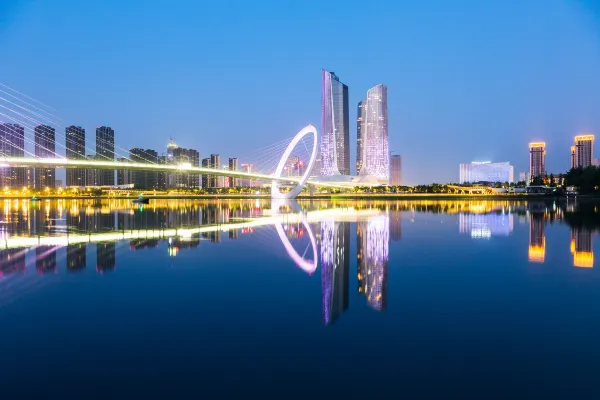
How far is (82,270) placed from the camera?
8.39 metres

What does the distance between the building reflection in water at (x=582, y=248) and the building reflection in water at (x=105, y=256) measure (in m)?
9.32

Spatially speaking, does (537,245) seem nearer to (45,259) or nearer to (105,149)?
(45,259)

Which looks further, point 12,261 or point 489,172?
point 489,172

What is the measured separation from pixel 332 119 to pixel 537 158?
117 m

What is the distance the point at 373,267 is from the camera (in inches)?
336

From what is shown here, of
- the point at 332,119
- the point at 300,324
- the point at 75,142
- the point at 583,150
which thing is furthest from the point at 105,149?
the point at 583,150

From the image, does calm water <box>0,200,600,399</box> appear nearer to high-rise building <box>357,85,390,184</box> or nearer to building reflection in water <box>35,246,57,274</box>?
building reflection in water <box>35,246,57,274</box>

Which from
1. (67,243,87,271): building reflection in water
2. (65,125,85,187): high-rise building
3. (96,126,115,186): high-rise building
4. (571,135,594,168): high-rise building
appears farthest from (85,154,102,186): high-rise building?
(571,135,594,168): high-rise building

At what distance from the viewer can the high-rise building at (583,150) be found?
136 meters

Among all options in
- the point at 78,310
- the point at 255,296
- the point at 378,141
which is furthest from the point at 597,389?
the point at 378,141

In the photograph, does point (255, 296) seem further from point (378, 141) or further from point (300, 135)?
point (378, 141)

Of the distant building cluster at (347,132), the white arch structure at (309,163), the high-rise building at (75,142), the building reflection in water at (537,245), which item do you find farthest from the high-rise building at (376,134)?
the building reflection in water at (537,245)

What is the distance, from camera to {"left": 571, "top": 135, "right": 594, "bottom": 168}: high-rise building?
5349 inches

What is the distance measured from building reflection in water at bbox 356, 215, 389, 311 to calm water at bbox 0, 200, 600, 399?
0.05 meters
